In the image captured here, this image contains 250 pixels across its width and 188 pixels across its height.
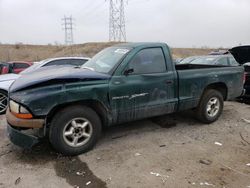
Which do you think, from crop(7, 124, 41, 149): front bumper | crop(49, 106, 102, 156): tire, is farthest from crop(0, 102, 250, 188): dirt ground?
crop(7, 124, 41, 149): front bumper

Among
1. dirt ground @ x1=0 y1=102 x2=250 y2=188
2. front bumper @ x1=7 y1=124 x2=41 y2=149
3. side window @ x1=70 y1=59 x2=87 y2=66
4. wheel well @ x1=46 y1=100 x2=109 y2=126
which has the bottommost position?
dirt ground @ x1=0 y1=102 x2=250 y2=188

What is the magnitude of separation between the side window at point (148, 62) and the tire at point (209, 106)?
4.39ft

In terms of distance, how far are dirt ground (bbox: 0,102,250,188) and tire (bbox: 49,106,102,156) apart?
0.17m

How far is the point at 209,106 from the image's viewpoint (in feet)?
19.4

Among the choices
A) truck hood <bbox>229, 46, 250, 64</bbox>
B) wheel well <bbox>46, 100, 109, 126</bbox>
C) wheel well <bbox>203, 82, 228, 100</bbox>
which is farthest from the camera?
truck hood <bbox>229, 46, 250, 64</bbox>

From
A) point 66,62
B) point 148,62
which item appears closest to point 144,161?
point 148,62

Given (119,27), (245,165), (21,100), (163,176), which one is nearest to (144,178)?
(163,176)

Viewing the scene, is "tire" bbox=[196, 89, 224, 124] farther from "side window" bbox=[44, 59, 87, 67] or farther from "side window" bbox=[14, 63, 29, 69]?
"side window" bbox=[14, 63, 29, 69]

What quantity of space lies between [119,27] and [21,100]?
39304mm

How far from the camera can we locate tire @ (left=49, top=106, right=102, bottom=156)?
4113 mm

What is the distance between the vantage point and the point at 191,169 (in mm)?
3889

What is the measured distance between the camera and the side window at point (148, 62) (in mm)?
4812

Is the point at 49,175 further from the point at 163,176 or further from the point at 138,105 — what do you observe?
the point at 138,105

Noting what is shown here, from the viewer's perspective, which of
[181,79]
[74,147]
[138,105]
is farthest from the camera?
[181,79]
